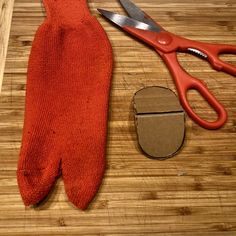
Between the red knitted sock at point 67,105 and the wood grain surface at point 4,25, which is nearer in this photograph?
the red knitted sock at point 67,105

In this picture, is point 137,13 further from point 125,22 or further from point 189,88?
point 189,88

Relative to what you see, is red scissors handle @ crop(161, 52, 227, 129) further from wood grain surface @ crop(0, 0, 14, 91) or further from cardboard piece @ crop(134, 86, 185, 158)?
wood grain surface @ crop(0, 0, 14, 91)

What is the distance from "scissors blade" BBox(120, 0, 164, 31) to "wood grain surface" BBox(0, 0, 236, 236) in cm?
4

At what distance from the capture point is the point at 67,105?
0.61 metres

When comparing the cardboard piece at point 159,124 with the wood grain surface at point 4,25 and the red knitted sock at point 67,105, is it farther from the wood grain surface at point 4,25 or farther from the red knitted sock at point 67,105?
the wood grain surface at point 4,25

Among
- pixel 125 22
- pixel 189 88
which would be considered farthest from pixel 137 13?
pixel 189 88

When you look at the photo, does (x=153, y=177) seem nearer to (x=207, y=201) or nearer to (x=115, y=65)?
(x=207, y=201)

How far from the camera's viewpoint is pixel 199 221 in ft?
1.77

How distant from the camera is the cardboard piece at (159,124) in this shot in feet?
1.90

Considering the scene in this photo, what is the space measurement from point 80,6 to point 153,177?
0.36m

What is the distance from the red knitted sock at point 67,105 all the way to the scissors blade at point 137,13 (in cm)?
6

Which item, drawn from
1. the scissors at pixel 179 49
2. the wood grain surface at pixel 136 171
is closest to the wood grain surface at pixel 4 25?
the wood grain surface at pixel 136 171

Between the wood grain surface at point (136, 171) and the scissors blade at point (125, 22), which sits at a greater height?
the scissors blade at point (125, 22)

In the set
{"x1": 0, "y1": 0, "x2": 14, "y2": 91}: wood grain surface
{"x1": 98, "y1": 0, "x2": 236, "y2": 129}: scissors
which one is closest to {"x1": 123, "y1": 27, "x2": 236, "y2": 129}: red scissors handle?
{"x1": 98, "y1": 0, "x2": 236, "y2": 129}: scissors
